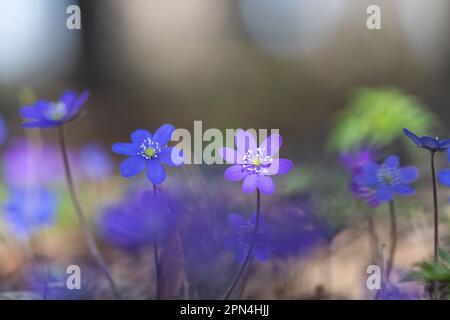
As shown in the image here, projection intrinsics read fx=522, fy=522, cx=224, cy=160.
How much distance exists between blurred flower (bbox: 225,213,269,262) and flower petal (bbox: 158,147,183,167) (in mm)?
118

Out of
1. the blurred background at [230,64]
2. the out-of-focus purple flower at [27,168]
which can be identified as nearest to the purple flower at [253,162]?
the out-of-focus purple flower at [27,168]

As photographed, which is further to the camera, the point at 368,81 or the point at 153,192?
the point at 368,81

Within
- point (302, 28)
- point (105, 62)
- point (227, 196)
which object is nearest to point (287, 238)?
point (227, 196)

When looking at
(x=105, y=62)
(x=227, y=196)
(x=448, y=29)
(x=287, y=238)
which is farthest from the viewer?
(x=105, y=62)

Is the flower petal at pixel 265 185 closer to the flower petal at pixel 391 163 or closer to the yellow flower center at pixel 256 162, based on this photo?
the yellow flower center at pixel 256 162

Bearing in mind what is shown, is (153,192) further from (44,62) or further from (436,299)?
(44,62)

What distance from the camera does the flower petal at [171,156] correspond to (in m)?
0.63

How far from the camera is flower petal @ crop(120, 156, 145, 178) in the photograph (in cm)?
62

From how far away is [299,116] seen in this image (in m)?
3.00

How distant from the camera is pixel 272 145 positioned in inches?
25.6

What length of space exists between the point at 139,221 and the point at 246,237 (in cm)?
17

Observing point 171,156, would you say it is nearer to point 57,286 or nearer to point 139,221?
point 139,221
